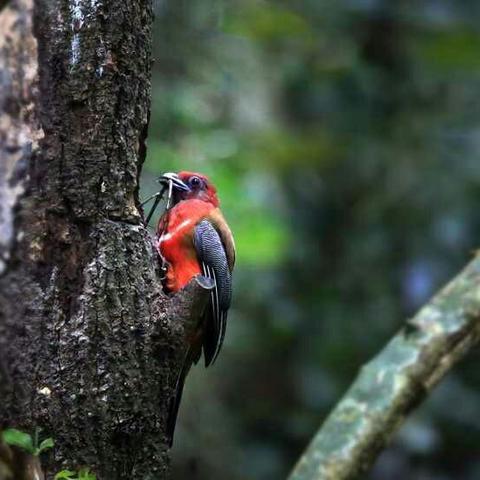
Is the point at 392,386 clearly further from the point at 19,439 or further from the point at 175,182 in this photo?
the point at 19,439

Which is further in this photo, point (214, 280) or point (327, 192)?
point (327, 192)

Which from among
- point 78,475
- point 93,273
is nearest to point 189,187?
point 93,273

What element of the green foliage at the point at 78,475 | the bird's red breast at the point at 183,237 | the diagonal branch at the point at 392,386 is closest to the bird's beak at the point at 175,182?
the bird's red breast at the point at 183,237

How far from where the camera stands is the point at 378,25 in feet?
19.6

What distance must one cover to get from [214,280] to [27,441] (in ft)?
3.89

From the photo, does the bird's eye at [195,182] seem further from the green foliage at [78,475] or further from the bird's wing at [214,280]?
the green foliage at [78,475]

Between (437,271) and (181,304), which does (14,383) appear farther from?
(437,271)

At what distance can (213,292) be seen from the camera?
3193 mm

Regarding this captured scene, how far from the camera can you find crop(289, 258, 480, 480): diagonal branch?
126 inches

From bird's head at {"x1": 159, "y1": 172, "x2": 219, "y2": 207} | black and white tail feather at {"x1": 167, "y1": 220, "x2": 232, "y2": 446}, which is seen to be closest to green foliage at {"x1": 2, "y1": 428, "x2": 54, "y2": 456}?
black and white tail feather at {"x1": 167, "y1": 220, "x2": 232, "y2": 446}

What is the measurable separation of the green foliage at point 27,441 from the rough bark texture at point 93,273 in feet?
0.13

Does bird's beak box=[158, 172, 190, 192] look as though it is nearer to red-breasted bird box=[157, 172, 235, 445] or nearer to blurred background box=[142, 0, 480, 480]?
red-breasted bird box=[157, 172, 235, 445]

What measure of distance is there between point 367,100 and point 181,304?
12.0 feet

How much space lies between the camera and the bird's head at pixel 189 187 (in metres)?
3.89
